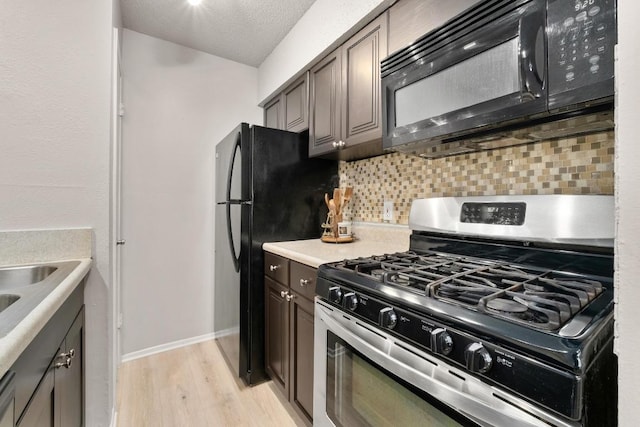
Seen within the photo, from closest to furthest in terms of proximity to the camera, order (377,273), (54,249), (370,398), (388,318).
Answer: (388,318), (370,398), (377,273), (54,249)

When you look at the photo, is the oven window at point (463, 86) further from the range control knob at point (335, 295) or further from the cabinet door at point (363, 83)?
the range control knob at point (335, 295)

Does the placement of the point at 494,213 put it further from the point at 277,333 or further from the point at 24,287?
the point at 24,287

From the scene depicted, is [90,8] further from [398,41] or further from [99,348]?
[99,348]

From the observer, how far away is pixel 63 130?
1.37 m

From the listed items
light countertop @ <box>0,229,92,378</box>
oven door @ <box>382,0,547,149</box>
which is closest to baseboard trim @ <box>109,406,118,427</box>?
light countertop @ <box>0,229,92,378</box>

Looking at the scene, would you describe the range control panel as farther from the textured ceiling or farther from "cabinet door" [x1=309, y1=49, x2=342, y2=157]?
the textured ceiling

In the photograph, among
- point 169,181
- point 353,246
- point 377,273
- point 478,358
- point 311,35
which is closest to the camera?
point 478,358

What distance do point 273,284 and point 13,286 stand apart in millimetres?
1148

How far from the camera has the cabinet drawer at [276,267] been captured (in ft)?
5.55

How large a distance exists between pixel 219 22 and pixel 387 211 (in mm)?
1852

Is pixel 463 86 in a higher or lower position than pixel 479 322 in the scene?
higher

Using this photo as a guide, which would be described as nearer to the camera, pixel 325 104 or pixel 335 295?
pixel 335 295

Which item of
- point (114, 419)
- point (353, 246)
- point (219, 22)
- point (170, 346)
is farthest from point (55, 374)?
point (219, 22)

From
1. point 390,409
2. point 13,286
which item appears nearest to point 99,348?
point 13,286
